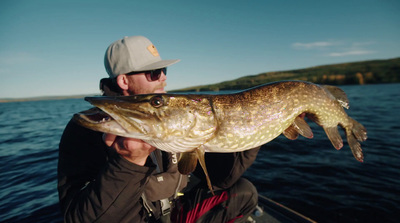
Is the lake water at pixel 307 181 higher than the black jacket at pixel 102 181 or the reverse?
the reverse

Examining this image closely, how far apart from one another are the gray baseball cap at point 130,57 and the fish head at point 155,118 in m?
0.86

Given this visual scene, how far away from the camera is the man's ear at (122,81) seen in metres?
2.16

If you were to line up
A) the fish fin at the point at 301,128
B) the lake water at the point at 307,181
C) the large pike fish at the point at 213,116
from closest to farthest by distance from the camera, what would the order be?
the large pike fish at the point at 213,116 < the fish fin at the point at 301,128 < the lake water at the point at 307,181

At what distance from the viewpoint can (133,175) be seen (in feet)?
4.49

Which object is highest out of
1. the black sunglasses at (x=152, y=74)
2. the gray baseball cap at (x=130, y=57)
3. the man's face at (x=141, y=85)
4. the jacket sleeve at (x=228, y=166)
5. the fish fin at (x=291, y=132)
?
the gray baseball cap at (x=130, y=57)

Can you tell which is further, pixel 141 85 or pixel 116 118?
pixel 141 85

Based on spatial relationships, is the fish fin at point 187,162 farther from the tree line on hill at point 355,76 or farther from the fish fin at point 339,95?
the tree line on hill at point 355,76

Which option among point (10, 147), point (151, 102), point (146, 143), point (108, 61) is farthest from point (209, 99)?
point (10, 147)

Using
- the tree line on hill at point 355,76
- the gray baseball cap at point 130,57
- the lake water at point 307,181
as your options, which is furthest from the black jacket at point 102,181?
the tree line on hill at point 355,76

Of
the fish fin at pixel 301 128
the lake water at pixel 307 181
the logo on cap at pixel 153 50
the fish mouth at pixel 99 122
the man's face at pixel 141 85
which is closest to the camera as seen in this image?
the fish mouth at pixel 99 122

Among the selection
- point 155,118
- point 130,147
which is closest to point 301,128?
point 155,118

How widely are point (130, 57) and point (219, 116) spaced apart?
1274 millimetres

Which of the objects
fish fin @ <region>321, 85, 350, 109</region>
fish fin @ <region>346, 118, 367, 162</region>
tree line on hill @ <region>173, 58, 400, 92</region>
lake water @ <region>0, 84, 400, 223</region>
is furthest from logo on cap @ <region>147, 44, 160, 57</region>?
tree line on hill @ <region>173, 58, 400, 92</region>

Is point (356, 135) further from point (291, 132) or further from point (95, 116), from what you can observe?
point (95, 116)
